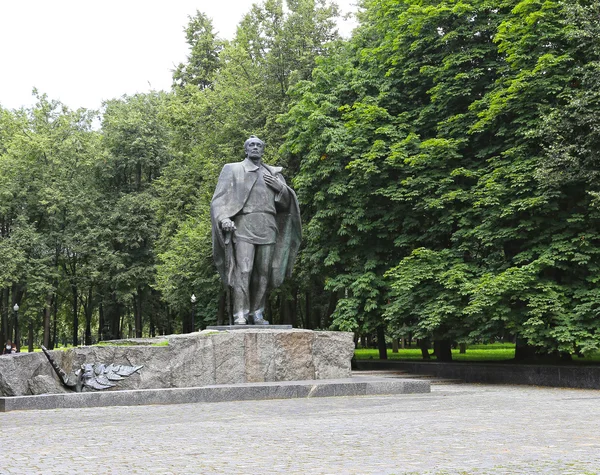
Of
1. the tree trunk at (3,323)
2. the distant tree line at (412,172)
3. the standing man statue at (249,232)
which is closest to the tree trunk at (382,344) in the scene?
the distant tree line at (412,172)

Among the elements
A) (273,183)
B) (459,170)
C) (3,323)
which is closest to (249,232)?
(273,183)

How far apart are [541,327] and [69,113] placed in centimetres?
3556

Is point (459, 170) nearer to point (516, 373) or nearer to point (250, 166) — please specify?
point (516, 373)

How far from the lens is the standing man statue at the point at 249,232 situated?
14.8 meters

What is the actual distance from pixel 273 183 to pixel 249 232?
3.40 ft

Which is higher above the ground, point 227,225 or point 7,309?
point 7,309

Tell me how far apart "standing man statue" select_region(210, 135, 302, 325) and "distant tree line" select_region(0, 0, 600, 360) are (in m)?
6.28

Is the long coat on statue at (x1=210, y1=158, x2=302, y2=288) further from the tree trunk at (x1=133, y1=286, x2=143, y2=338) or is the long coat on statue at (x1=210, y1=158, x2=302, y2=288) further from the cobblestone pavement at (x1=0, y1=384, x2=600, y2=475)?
the tree trunk at (x1=133, y1=286, x2=143, y2=338)

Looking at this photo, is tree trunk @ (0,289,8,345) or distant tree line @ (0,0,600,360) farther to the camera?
tree trunk @ (0,289,8,345)

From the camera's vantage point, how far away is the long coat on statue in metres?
14.9

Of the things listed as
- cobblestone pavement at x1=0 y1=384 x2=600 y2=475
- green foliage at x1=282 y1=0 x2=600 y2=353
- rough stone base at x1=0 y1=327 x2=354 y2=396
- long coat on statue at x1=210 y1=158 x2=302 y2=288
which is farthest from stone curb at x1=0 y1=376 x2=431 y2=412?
green foliage at x1=282 y1=0 x2=600 y2=353

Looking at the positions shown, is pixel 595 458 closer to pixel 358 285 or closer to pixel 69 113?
pixel 358 285

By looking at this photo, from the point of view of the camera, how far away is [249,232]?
49.0ft

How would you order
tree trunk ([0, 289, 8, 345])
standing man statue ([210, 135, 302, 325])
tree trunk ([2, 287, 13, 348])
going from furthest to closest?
tree trunk ([2, 287, 13, 348]) < tree trunk ([0, 289, 8, 345]) < standing man statue ([210, 135, 302, 325])
